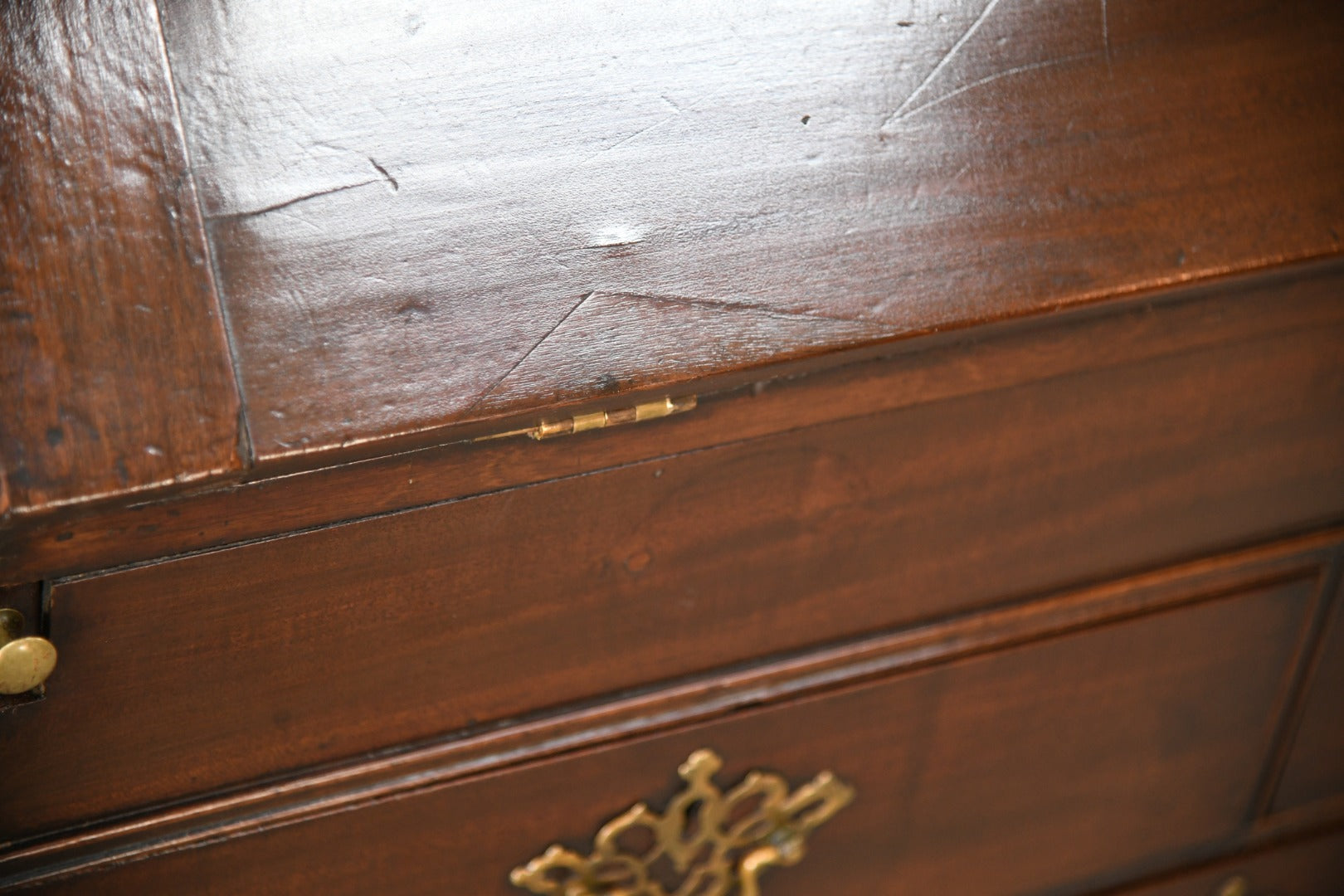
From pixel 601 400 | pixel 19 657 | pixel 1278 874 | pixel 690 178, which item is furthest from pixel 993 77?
Result: pixel 1278 874

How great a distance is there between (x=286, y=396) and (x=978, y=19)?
0.43 m

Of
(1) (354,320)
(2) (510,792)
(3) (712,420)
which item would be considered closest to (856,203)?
(3) (712,420)

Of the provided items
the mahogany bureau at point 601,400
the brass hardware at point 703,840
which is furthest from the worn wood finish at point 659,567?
the brass hardware at point 703,840

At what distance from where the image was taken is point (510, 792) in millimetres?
656

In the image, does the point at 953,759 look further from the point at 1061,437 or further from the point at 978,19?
the point at 978,19

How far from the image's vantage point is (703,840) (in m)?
0.72

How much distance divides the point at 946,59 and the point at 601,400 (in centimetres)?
29

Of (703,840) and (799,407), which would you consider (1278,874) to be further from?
(799,407)

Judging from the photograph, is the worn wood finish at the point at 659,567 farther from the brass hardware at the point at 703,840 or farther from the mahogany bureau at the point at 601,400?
the brass hardware at the point at 703,840

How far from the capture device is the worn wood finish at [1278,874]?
0.91m

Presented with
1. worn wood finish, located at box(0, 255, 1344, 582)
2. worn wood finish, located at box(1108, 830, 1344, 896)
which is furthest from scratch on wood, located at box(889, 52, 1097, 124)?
worn wood finish, located at box(1108, 830, 1344, 896)

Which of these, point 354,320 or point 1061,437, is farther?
point 1061,437

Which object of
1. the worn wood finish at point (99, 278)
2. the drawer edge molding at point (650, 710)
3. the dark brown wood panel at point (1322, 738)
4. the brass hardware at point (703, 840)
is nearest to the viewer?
the worn wood finish at point (99, 278)

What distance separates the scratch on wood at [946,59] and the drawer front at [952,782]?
1.14 ft
